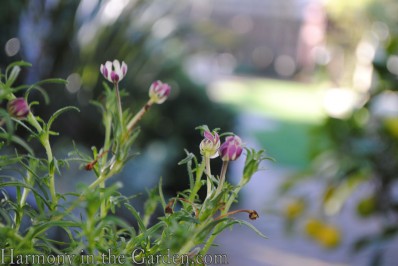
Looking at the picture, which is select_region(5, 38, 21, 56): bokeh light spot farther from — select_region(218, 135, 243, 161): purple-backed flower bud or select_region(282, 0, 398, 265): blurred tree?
select_region(218, 135, 243, 161): purple-backed flower bud

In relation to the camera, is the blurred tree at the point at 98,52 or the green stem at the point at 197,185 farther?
the blurred tree at the point at 98,52

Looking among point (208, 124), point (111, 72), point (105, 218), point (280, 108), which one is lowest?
point (105, 218)

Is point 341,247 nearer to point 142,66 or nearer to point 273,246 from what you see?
point 273,246

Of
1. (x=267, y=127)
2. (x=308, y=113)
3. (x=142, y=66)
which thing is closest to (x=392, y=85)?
(x=142, y=66)

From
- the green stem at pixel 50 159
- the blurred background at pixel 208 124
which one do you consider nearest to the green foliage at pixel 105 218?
the green stem at pixel 50 159

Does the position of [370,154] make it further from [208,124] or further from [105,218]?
[105,218]

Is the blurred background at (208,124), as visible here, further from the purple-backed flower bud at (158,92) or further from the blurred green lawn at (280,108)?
the purple-backed flower bud at (158,92)

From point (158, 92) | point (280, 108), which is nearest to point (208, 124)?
point (158, 92)

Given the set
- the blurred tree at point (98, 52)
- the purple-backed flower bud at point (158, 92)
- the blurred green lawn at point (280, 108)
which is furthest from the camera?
the blurred green lawn at point (280, 108)
